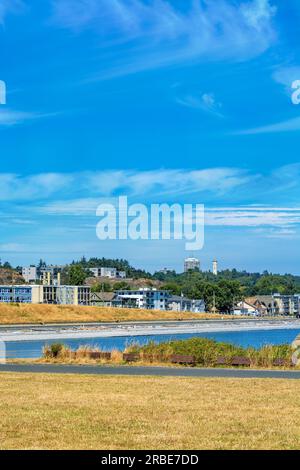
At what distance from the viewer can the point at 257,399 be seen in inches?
625

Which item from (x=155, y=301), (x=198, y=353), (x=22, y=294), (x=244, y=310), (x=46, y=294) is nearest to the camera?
(x=198, y=353)

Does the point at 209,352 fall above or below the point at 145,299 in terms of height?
below

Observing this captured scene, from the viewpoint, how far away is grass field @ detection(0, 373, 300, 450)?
36.2 feet

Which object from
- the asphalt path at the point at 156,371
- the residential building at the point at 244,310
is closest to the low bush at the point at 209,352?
the asphalt path at the point at 156,371

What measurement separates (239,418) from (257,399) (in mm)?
2755

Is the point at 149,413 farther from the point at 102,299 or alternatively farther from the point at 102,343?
the point at 102,299

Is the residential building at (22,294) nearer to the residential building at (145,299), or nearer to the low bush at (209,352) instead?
the residential building at (145,299)

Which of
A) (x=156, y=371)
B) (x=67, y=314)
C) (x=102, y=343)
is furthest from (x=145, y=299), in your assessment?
(x=156, y=371)

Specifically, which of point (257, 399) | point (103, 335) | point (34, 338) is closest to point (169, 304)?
point (103, 335)

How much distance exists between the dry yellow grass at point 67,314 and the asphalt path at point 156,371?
78.1 meters

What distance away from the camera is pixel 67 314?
117 metres

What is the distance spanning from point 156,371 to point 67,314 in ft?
312

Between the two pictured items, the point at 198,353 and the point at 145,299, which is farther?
the point at 145,299
